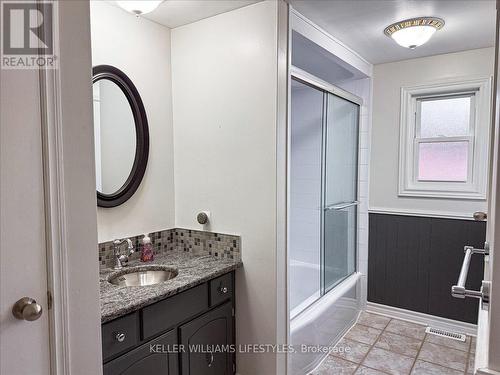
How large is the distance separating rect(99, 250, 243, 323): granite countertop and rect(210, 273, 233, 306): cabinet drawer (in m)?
0.06

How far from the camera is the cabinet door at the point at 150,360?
1424 mm

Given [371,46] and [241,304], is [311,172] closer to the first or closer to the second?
[371,46]

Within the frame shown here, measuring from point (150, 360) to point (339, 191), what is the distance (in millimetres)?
2009

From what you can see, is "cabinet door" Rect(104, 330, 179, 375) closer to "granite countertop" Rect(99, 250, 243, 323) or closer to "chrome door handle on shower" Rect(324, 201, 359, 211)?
"granite countertop" Rect(99, 250, 243, 323)

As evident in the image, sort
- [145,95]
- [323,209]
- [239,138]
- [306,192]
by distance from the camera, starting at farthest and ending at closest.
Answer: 1. [306,192]
2. [323,209]
3. [145,95]
4. [239,138]

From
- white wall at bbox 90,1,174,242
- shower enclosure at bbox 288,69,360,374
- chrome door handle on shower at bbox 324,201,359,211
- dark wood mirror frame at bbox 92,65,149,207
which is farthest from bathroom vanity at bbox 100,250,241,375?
chrome door handle on shower at bbox 324,201,359,211

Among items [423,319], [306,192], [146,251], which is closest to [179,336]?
[146,251]

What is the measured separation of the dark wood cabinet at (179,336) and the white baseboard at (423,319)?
1767 mm

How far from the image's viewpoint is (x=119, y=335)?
1.41 m

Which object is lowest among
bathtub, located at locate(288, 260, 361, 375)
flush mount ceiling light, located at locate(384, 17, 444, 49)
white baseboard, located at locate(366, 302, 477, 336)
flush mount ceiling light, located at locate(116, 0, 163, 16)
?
white baseboard, located at locate(366, 302, 477, 336)

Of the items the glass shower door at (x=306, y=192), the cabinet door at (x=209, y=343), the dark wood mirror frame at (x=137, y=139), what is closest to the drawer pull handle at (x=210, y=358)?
the cabinet door at (x=209, y=343)

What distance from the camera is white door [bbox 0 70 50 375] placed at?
95 centimetres

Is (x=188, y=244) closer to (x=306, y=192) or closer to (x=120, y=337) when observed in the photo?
(x=120, y=337)

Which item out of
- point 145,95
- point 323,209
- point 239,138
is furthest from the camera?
point 323,209
